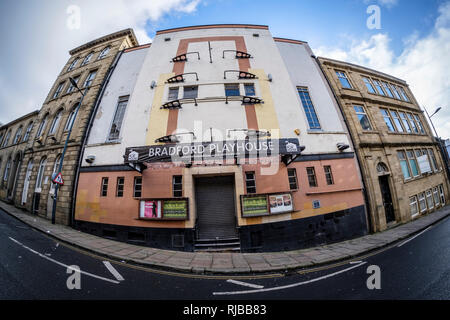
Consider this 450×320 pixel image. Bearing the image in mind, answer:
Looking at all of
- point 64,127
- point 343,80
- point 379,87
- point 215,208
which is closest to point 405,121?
point 379,87

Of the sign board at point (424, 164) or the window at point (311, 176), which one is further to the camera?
the sign board at point (424, 164)

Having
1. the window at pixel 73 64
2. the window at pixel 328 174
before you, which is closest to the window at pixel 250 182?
the window at pixel 328 174

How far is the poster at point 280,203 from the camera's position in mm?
6973

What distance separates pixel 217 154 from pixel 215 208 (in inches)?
115

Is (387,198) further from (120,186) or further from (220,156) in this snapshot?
(120,186)

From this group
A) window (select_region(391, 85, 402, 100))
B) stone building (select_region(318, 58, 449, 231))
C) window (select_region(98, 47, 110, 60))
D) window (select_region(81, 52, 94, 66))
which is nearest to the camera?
stone building (select_region(318, 58, 449, 231))

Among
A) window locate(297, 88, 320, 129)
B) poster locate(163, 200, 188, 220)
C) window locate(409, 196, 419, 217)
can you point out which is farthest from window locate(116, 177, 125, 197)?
window locate(409, 196, 419, 217)

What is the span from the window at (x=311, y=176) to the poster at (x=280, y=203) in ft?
5.71

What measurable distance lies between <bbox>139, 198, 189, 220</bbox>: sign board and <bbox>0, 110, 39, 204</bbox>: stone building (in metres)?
14.1

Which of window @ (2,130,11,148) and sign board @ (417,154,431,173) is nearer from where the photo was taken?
sign board @ (417,154,431,173)

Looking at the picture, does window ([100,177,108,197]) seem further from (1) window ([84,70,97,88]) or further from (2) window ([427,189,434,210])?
(2) window ([427,189,434,210])

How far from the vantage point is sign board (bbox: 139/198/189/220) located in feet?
22.6

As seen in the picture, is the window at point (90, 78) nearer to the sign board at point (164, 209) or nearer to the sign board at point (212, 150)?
the sign board at point (212, 150)

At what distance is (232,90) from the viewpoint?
9.71 m
